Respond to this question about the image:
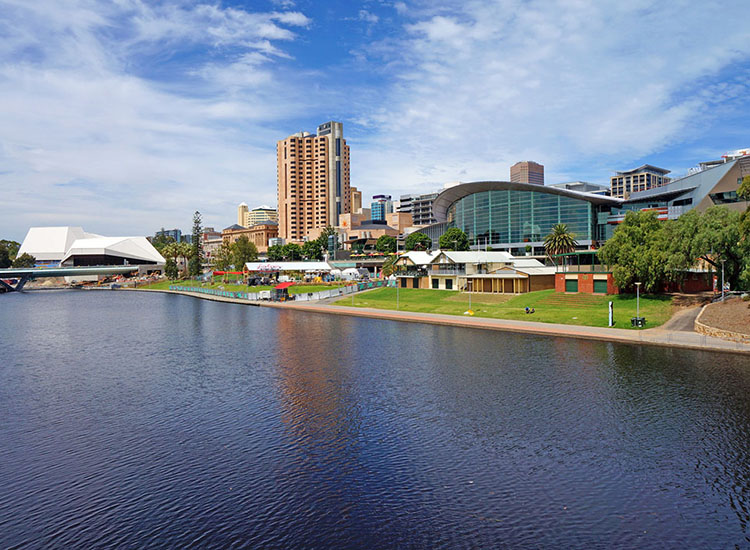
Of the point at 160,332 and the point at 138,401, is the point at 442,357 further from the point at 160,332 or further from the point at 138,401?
the point at 160,332

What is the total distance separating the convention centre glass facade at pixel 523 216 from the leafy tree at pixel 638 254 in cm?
6537

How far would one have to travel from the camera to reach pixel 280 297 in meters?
95.6

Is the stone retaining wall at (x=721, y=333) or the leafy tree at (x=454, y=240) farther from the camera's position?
the leafy tree at (x=454, y=240)

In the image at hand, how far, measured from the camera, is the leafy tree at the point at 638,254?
187ft

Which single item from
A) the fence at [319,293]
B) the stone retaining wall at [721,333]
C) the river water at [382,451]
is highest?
Answer: the fence at [319,293]

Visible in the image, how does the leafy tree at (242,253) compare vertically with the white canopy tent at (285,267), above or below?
above

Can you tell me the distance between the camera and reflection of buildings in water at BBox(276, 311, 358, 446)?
84.2ft

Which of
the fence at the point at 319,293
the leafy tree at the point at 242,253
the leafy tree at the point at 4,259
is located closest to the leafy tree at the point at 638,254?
the fence at the point at 319,293

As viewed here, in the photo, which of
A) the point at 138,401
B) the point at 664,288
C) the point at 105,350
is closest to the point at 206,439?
the point at 138,401

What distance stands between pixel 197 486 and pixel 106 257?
665 ft

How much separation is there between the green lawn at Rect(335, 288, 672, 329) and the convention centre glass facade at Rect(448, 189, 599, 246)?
5505 cm

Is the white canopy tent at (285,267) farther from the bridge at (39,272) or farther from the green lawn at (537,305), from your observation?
the bridge at (39,272)

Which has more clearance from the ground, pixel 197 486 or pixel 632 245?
pixel 632 245

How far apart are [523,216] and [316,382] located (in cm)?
10908
